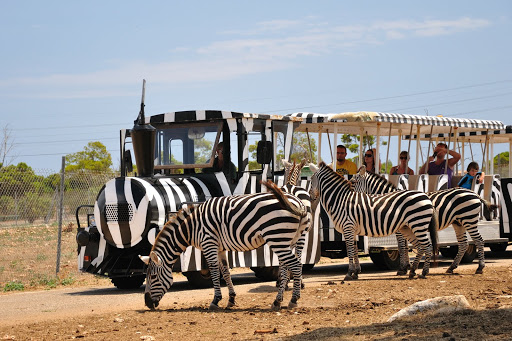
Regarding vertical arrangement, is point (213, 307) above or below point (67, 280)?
below

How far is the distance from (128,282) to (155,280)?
3098mm

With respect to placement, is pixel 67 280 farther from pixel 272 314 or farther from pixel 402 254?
pixel 402 254

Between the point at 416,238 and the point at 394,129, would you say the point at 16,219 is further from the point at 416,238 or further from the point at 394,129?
the point at 416,238

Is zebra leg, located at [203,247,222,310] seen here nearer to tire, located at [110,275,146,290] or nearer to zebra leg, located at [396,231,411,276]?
tire, located at [110,275,146,290]

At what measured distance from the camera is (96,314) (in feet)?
33.9

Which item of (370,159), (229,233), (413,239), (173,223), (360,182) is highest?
(370,159)

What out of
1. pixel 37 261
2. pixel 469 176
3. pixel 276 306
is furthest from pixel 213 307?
pixel 37 261

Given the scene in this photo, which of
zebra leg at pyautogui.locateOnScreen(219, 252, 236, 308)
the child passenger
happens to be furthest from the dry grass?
the child passenger

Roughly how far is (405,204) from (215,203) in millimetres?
4587

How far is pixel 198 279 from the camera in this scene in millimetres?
13305

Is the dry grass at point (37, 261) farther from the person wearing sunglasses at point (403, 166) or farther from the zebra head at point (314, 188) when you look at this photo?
the person wearing sunglasses at point (403, 166)

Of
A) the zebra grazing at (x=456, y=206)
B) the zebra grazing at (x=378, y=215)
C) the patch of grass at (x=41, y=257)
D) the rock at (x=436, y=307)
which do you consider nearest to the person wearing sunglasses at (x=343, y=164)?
the zebra grazing at (x=456, y=206)

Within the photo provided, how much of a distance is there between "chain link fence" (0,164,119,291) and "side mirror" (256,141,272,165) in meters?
4.56

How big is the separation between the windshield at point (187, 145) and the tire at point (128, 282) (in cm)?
201
